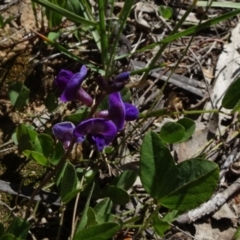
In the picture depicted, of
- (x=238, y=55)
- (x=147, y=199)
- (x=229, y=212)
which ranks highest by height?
(x=238, y=55)

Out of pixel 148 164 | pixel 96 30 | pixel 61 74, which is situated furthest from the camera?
pixel 96 30

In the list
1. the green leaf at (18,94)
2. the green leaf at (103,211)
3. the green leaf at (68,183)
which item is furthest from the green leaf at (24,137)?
the green leaf at (103,211)

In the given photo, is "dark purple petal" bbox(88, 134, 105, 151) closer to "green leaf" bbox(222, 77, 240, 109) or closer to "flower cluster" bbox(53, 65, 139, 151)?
"flower cluster" bbox(53, 65, 139, 151)

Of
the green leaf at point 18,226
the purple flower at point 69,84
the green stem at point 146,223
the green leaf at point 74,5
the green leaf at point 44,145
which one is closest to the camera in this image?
the purple flower at point 69,84

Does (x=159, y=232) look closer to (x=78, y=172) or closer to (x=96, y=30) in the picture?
(x=78, y=172)

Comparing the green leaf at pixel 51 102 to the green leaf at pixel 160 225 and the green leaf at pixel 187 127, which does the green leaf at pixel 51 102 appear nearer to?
the green leaf at pixel 187 127

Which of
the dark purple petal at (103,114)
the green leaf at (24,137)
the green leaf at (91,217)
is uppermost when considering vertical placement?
the dark purple petal at (103,114)

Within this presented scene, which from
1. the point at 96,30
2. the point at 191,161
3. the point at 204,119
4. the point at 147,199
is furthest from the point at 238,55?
the point at 191,161
